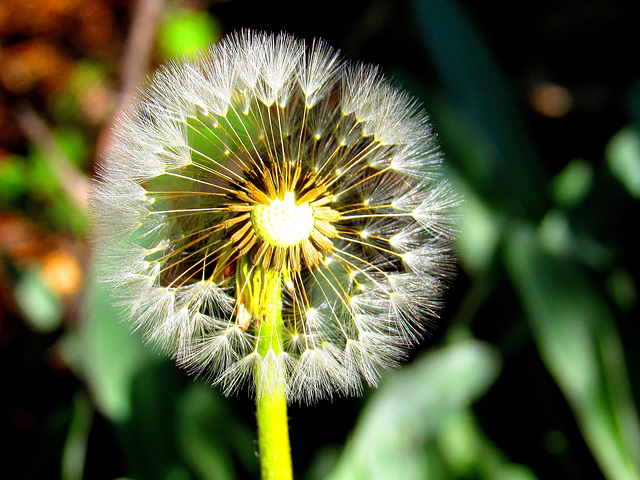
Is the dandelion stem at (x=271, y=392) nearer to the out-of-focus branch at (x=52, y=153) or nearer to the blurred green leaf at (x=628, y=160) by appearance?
the blurred green leaf at (x=628, y=160)

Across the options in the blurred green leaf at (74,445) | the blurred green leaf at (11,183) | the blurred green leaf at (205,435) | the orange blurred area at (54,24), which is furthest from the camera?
the orange blurred area at (54,24)

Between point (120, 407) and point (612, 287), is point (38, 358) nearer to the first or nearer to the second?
point (120, 407)

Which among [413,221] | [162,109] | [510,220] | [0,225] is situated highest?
[0,225]

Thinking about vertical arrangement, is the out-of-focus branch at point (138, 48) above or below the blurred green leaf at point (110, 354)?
above

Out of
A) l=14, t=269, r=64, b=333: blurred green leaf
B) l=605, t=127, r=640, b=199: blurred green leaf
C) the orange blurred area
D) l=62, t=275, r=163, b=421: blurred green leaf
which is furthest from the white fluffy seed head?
the orange blurred area

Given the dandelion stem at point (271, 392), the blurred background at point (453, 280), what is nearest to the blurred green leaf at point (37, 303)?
the blurred background at point (453, 280)

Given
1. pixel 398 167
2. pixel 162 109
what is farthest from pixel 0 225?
pixel 398 167
